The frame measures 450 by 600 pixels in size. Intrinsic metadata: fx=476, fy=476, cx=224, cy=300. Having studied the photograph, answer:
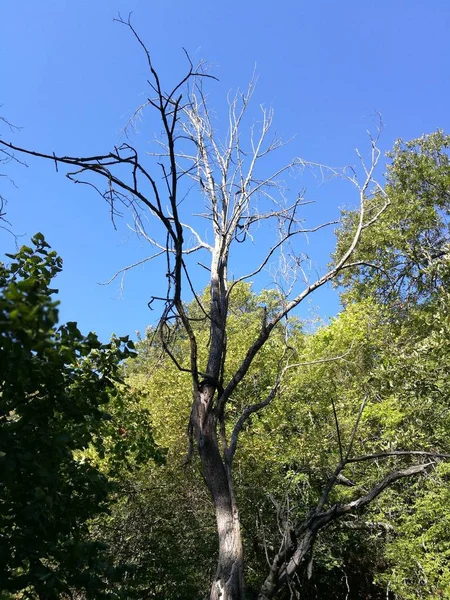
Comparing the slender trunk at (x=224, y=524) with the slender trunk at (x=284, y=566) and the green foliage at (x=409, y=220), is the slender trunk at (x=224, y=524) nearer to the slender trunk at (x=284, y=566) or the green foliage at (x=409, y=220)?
the slender trunk at (x=284, y=566)

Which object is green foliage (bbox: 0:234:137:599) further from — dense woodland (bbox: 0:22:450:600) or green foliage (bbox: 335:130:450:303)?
green foliage (bbox: 335:130:450:303)

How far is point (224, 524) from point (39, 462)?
4.43 feet

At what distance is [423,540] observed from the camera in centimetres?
760

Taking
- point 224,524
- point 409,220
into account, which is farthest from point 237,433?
point 409,220

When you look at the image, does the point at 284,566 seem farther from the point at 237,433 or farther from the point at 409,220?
the point at 409,220

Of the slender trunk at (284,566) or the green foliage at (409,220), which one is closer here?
the slender trunk at (284,566)

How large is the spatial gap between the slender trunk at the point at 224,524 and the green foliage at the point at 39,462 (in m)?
0.72

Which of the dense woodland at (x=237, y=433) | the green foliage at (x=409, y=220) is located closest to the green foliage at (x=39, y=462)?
the dense woodland at (x=237, y=433)

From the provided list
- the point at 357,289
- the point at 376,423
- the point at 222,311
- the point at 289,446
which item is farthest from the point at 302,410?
the point at 222,311

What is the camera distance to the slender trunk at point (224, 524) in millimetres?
2965

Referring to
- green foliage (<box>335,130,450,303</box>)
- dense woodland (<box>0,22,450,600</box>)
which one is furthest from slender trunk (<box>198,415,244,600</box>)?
green foliage (<box>335,130,450,303</box>)

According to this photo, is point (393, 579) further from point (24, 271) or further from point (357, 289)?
point (357, 289)

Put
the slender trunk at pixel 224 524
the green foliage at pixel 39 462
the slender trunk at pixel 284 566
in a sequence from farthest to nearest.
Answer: the slender trunk at pixel 284 566 → the slender trunk at pixel 224 524 → the green foliage at pixel 39 462

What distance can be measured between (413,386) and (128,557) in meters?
5.77
